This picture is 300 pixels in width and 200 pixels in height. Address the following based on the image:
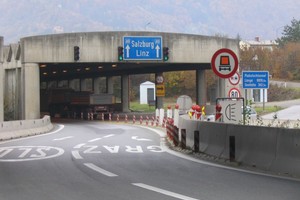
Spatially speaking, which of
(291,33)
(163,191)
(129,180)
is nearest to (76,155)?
(129,180)

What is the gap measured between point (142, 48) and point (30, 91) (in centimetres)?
963

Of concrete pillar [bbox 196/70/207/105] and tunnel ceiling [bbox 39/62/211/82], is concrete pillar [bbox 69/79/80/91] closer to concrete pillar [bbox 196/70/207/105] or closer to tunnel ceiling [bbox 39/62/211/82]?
tunnel ceiling [bbox 39/62/211/82]

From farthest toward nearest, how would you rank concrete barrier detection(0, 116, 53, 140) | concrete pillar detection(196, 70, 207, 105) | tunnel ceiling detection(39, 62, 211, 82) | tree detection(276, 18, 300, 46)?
tree detection(276, 18, 300, 46) → concrete pillar detection(196, 70, 207, 105) → tunnel ceiling detection(39, 62, 211, 82) → concrete barrier detection(0, 116, 53, 140)

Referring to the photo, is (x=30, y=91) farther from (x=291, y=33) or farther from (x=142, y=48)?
(x=291, y=33)

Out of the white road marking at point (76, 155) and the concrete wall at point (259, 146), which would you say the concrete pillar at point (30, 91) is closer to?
the white road marking at point (76, 155)

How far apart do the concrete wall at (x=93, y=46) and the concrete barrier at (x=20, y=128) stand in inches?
399

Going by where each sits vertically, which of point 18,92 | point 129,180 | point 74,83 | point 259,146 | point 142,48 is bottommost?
point 129,180

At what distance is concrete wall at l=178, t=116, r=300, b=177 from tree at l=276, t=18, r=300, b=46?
130980 mm

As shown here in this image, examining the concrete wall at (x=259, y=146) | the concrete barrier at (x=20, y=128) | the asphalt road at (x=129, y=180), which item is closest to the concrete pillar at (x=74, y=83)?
the concrete barrier at (x=20, y=128)

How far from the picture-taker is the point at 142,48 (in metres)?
45.7

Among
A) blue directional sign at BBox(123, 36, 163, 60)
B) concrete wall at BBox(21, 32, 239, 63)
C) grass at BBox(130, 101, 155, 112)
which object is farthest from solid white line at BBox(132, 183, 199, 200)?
grass at BBox(130, 101, 155, 112)

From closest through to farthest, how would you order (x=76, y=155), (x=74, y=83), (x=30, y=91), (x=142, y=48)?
(x=76, y=155), (x=30, y=91), (x=142, y=48), (x=74, y=83)

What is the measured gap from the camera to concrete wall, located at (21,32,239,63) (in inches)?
1767

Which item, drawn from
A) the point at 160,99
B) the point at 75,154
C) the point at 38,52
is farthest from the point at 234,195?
the point at 160,99
